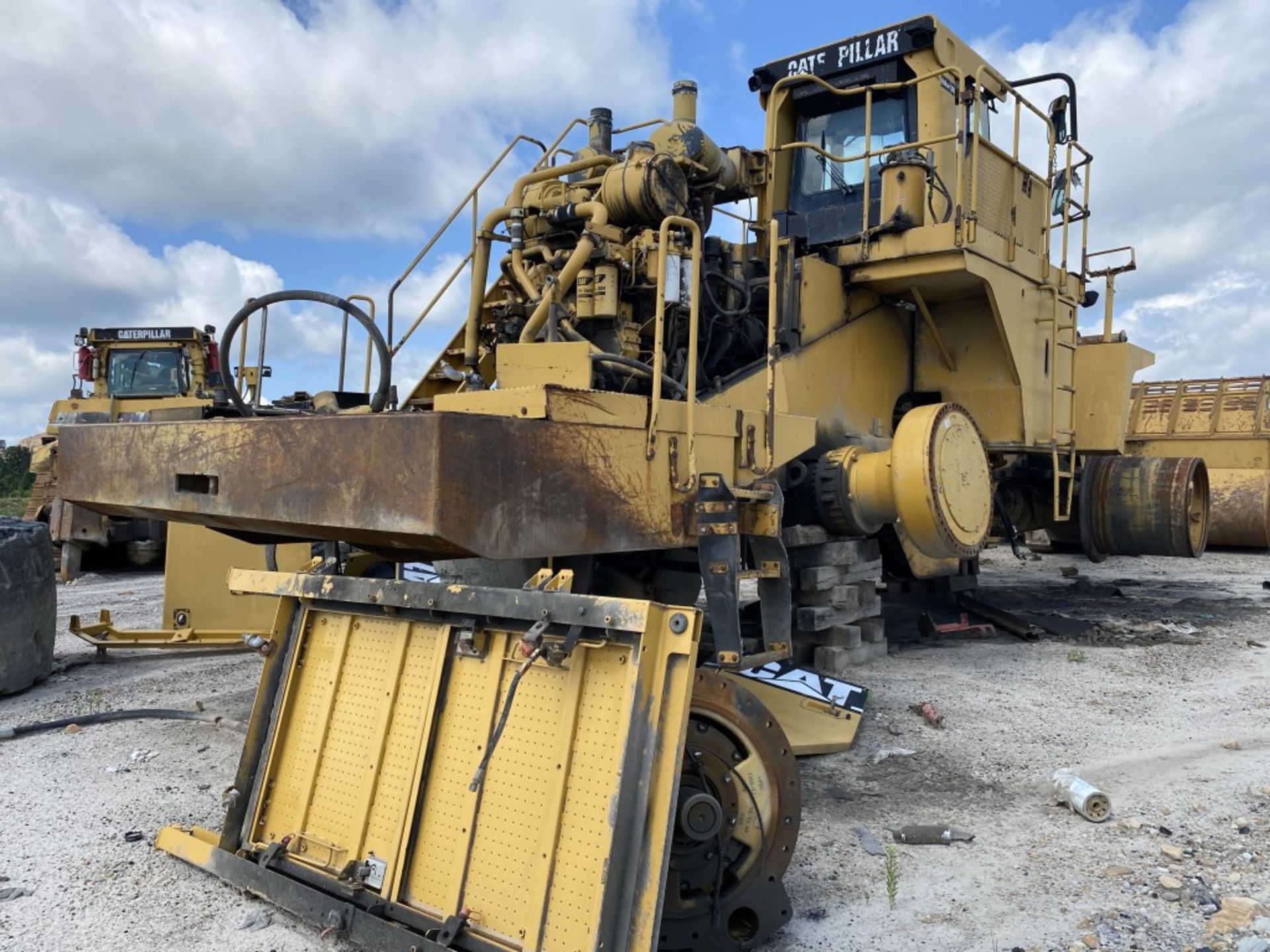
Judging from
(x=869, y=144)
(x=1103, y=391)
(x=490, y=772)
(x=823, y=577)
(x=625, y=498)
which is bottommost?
(x=490, y=772)

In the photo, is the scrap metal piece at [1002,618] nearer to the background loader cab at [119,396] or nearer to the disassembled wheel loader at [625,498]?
the disassembled wheel loader at [625,498]

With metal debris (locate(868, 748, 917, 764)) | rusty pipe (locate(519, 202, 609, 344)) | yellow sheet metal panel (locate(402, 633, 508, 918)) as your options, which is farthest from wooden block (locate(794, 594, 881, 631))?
yellow sheet metal panel (locate(402, 633, 508, 918))

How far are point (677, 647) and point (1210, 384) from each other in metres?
14.6

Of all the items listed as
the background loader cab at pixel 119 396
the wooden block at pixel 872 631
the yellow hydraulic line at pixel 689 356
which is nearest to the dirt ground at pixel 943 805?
the wooden block at pixel 872 631

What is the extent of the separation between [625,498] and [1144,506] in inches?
208

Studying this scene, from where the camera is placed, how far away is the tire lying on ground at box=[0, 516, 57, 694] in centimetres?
548

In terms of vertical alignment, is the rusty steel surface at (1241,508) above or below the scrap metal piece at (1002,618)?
A: above

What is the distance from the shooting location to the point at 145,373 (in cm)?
1340

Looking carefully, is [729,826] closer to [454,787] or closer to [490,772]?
[490,772]

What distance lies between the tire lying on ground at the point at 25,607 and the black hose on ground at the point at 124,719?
2.45 ft

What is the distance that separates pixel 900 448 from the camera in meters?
4.73

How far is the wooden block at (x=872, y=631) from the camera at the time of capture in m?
6.18

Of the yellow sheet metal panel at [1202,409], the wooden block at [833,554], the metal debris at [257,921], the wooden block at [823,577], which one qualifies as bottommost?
the metal debris at [257,921]

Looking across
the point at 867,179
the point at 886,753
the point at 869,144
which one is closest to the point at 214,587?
the point at 886,753
